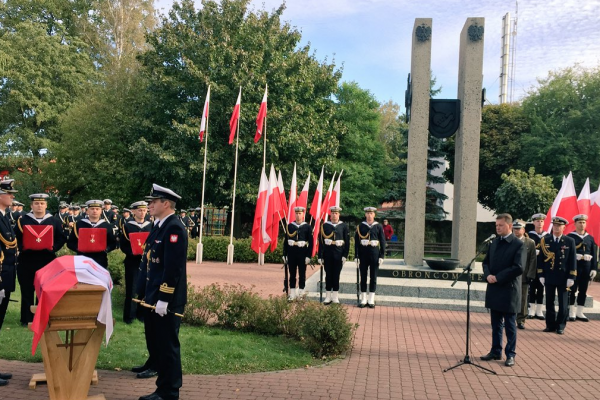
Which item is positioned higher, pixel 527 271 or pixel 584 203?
pixel 584 203

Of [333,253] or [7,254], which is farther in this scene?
[333,253]

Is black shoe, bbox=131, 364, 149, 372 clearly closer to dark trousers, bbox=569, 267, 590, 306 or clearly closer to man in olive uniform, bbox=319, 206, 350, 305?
man in olive uniform, bbox=319, 206, 350, 305

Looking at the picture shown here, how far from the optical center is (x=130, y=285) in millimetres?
9719

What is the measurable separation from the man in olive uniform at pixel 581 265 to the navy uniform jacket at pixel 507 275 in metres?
4.75

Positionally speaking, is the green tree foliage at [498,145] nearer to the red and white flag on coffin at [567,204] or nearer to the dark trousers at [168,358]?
the red and white flag on coffin at [567,204]

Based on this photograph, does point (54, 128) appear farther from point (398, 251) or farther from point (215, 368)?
point (215, 368)

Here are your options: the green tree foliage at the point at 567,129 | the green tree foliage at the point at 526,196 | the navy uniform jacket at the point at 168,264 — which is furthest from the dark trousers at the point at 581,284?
the green tree foliage at the point at 567,129

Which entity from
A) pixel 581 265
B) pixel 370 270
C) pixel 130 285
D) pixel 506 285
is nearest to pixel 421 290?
pixel 370 270

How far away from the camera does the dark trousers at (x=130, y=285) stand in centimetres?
962

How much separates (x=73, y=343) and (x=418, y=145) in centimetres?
1221

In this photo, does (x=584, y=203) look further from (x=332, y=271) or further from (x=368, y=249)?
(x=332, y=271)

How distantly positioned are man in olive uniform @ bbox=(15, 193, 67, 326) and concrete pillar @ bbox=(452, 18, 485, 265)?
10902mm

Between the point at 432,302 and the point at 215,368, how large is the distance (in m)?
7.48

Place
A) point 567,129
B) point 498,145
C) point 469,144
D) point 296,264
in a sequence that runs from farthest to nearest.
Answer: point 498,145, point 567,129, point 469,144, point 296,264
